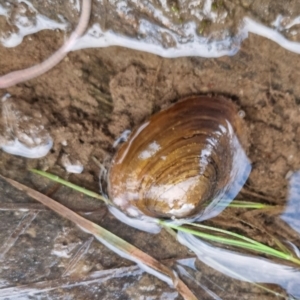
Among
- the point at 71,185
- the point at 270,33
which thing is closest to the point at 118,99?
the point at 71,185

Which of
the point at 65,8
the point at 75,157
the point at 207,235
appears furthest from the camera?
the point at 207,235

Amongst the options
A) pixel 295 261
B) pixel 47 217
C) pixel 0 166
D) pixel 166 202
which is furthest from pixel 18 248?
pixel 295 261

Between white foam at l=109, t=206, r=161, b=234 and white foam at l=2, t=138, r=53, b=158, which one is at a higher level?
white foam at l=2, t=138, r=53, b=158

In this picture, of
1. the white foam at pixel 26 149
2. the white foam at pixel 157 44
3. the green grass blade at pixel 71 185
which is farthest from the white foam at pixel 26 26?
the green grass blade at pixel 71 185

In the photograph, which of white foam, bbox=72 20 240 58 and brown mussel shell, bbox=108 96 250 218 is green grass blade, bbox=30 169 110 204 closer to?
brown mussel shell, bbox=108 96 250 218

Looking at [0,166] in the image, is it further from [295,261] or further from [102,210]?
[295,261]

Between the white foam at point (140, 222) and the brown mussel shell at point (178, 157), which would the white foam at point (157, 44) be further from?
the white foam at point (140, 222)

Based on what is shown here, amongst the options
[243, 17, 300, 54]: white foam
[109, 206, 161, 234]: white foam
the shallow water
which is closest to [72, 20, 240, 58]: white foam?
the shallow water
